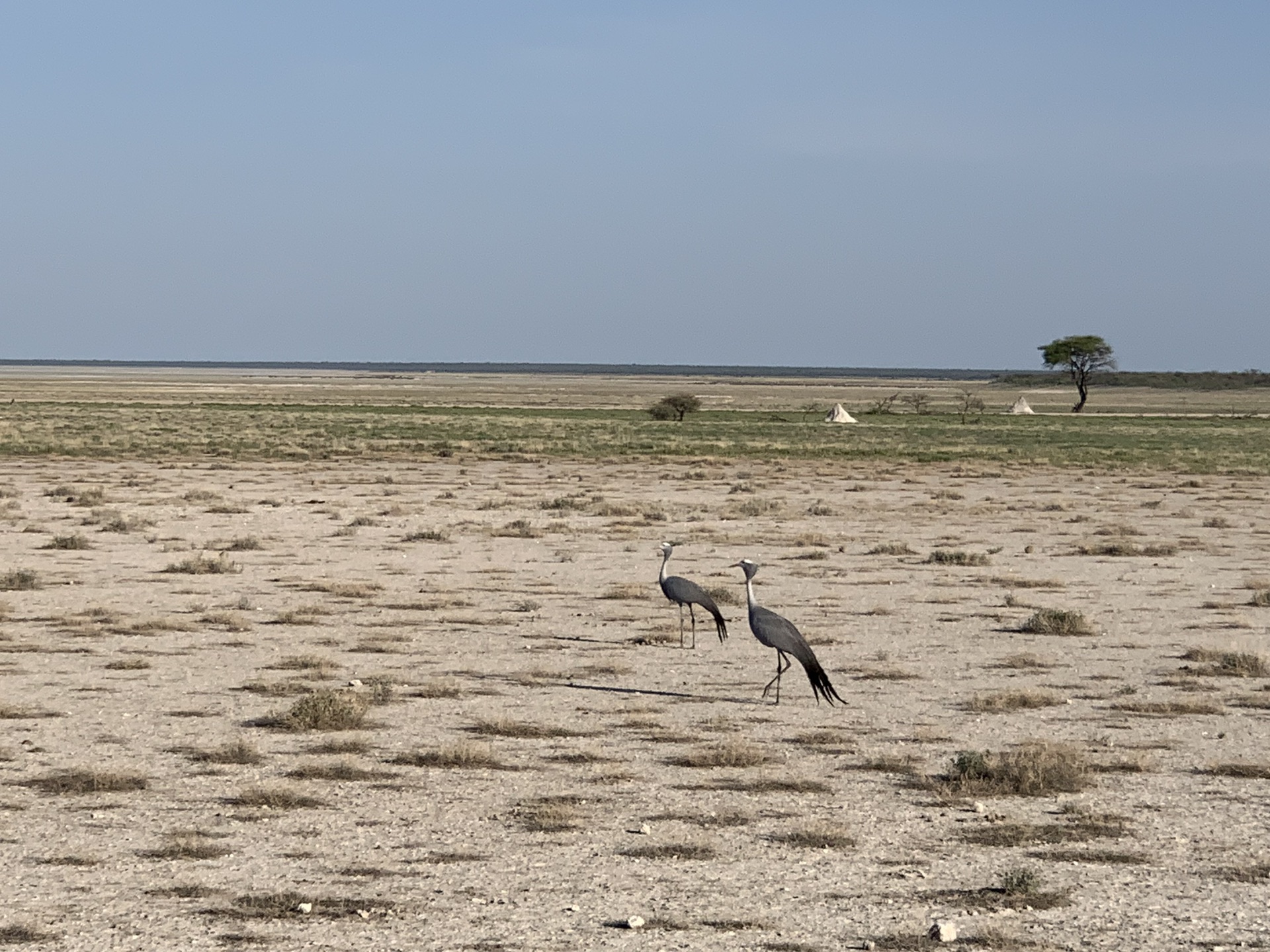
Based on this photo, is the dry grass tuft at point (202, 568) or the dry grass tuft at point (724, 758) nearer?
the dry grass tuft at point (724, 758)

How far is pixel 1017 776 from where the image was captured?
1074 cm

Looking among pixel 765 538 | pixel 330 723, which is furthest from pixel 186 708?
pixel 765 538

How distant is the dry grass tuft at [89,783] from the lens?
10.6m

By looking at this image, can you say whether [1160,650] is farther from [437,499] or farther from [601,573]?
[437,499]

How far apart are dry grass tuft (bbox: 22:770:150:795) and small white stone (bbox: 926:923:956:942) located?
525 centimetres

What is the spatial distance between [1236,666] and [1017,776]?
18.7 ft

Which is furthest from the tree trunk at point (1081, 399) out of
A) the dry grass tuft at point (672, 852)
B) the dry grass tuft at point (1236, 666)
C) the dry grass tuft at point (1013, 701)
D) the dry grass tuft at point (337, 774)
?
the dry grass tuft at point (672, 852)

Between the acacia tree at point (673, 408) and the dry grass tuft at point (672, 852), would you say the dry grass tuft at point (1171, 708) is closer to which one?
the dry grass tuft at point (672, 852)

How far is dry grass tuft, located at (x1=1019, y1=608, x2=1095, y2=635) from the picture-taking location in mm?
18406

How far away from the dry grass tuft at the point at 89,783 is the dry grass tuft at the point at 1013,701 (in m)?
6.55

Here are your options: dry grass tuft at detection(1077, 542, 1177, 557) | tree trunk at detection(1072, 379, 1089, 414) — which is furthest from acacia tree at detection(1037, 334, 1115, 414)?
dry grass tuft at detection(1077, 542, 1177, 557)

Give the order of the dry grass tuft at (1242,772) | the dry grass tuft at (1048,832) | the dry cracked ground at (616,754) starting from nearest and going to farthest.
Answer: the dry cracked ground at (616,754) < the dry grass tuft at (1048,832) < the dry grass tuft at (1242,772)

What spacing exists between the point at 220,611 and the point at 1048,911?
13240 mm

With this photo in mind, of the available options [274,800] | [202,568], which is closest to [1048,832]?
[274,800]
